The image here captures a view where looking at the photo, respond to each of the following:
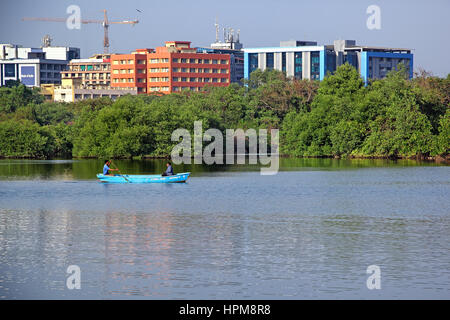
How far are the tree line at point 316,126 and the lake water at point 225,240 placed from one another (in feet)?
138

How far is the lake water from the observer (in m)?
Result: 25.5

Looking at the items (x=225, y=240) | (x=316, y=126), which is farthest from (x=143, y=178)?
(x=316, y=126)

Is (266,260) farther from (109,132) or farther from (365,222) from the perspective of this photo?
(109,132)

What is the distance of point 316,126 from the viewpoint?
112 m

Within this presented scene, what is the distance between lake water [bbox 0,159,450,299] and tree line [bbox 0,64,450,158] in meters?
42.2

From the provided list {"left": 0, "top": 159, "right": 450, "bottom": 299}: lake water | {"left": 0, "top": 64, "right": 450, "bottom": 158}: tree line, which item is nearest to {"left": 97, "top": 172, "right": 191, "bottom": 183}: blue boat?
{"left": 0, "top": 159, "right": 450, "bottom": 299}: lake water

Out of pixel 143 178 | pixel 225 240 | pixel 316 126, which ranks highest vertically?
pixel 316 126

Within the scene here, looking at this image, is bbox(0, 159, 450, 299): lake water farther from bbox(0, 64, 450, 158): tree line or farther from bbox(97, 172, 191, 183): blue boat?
bbox(0, 64, 450, 158): tree line

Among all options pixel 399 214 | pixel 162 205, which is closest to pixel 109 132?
pixel 162 205

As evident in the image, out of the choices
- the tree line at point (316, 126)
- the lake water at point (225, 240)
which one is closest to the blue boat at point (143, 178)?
the lake water at point (225, 240)

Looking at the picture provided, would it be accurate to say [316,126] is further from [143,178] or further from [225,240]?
[225,240]

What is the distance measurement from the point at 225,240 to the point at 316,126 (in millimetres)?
78791

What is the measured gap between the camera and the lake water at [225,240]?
83.8 ft

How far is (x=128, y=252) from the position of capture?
103 feet
